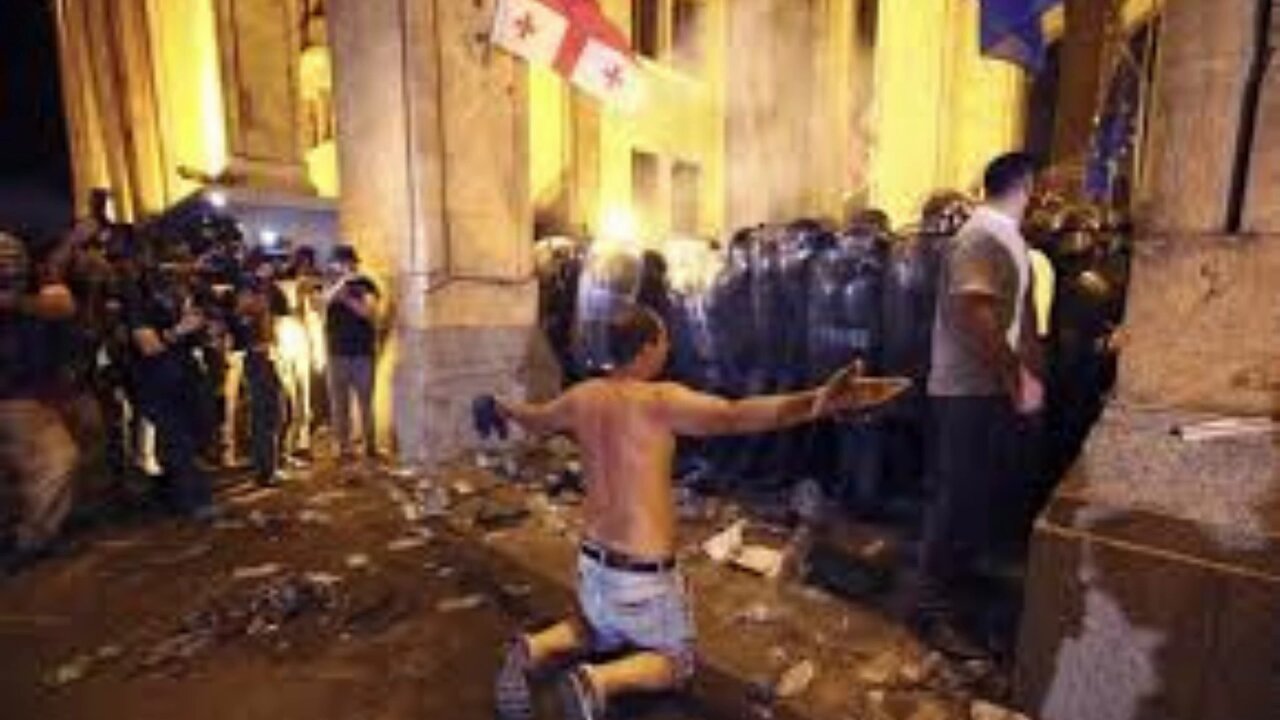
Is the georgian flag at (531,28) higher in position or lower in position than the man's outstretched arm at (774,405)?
higher

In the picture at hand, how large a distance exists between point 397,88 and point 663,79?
10.9 metres

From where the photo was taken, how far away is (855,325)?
577cm

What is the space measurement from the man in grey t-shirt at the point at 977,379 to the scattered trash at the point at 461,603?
2481 millimetres

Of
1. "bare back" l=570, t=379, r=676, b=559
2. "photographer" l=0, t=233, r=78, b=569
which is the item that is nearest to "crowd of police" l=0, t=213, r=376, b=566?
"photographer" l=0, t=233, r=78, b=569

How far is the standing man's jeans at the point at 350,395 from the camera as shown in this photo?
738 cm

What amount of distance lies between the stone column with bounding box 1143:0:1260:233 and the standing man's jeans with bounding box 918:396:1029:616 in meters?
1.30

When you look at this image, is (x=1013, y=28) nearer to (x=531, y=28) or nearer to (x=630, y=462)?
(x=531, y=28)

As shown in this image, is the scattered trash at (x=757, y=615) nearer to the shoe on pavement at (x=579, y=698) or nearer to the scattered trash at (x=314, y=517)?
the shoe on pavement at (x=579, y=698)

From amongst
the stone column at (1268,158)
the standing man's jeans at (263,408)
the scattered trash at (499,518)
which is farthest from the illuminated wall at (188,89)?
the stone column at (1268,158)

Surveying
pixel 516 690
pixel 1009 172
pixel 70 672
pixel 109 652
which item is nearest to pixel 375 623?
pixel 109 652

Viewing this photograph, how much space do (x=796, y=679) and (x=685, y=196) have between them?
15.9 m

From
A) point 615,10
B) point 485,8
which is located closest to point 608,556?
point 485,8

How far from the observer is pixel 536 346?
27.5 ft

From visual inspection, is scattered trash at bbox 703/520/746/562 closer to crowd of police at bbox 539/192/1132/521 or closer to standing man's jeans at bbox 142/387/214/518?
crowd of police at bbox 539/192/1132/521
